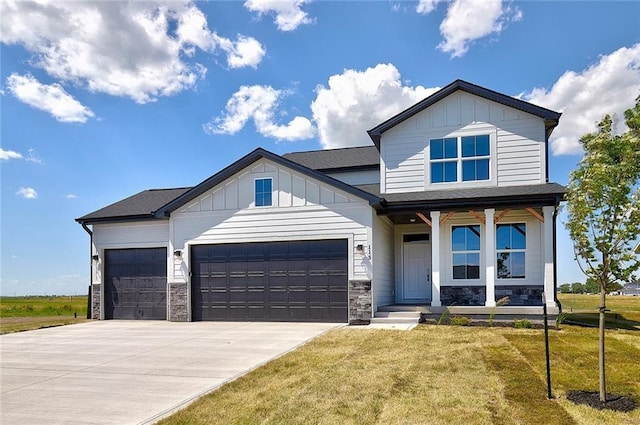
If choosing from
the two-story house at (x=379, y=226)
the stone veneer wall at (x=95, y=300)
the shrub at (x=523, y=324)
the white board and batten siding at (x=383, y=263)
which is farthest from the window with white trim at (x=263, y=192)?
the shrub at (x=523, y=324)

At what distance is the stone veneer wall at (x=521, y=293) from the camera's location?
13.2 meters

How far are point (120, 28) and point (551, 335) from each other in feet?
45.3

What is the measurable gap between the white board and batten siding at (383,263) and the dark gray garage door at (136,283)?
24.6 ft

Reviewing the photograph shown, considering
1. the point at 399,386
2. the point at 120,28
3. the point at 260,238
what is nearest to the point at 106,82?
the point at 120,28

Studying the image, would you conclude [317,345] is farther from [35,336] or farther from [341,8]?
[341,8]

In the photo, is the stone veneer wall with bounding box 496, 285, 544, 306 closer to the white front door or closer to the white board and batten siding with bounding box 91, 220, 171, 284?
the white front door

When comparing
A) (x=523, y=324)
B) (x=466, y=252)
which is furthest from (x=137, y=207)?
(x=523, y=324)

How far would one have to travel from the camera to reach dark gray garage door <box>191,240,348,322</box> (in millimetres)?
13398

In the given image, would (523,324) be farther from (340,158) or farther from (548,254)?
(340,158)

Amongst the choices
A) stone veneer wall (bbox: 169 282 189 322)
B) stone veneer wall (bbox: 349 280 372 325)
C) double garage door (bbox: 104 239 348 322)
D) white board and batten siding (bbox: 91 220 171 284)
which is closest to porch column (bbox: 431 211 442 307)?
stone veneer wall (bbox: 349 280 372 325)

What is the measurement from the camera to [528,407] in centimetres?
526

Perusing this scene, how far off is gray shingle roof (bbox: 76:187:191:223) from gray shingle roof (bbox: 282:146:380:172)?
531cm

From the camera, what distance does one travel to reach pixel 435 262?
43.0ft

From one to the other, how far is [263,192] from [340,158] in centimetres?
510
